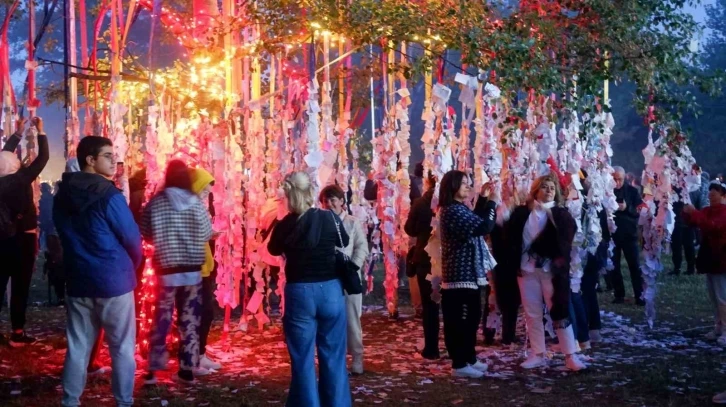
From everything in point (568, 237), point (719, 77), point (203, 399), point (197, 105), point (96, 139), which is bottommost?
point (203, 399)

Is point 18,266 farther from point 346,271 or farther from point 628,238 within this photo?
point 628,238

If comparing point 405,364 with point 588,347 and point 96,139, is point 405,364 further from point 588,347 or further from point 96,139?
point 96,139

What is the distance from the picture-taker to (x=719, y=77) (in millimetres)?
6168

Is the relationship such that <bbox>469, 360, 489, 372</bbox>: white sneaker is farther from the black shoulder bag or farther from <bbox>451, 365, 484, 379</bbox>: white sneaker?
the black shoulder bag

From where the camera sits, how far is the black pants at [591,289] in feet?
24.3

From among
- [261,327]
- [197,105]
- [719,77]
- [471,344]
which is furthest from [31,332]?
[719,77]

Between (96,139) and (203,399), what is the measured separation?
197cm

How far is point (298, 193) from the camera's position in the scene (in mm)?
4645

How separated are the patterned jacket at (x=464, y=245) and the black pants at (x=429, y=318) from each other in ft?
1.70

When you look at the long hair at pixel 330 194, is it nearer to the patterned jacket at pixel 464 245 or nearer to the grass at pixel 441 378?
the patterned jacket at pixel 464 245

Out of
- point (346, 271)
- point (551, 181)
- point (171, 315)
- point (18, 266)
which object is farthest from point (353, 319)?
point (18, 266)

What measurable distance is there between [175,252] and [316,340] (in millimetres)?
1434

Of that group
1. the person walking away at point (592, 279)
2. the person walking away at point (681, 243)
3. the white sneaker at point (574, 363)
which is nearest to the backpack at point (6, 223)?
the white sneaker at point (574, 363)

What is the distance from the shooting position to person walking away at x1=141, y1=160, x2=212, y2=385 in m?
5.60
